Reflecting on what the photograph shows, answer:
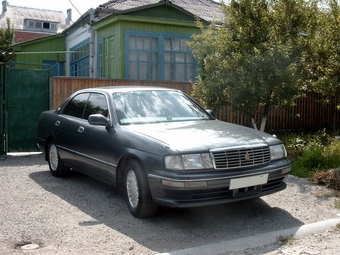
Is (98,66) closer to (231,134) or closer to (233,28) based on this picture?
(233,28)

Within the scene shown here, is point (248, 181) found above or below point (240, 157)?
below

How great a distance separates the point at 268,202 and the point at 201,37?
5039 millimetres

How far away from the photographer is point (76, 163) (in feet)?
22.7

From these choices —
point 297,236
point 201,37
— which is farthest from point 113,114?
point 201,37

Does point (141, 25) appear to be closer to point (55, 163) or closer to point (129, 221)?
point (55, 163)

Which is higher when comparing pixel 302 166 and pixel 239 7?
pixel 239 7

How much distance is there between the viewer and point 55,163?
308 inches

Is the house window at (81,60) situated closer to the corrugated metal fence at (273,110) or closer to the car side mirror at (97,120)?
the corrugated metal fence at (273,110)

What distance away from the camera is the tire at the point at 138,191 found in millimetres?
5242

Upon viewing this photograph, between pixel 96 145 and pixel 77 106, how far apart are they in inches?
53.3

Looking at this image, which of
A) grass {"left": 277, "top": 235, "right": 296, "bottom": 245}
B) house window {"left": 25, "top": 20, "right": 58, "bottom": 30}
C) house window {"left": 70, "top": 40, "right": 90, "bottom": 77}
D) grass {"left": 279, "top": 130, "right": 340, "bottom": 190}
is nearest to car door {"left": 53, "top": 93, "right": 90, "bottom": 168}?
grass {"left": 277, "top": 235, "right": 296, "bottom": 245}

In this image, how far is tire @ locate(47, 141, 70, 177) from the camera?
25.2 feet

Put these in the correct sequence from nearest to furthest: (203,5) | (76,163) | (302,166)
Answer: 1. (76,163)
2. (302,166)
3. (203,5)

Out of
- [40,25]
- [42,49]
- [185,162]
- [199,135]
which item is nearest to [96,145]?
[199,135]
